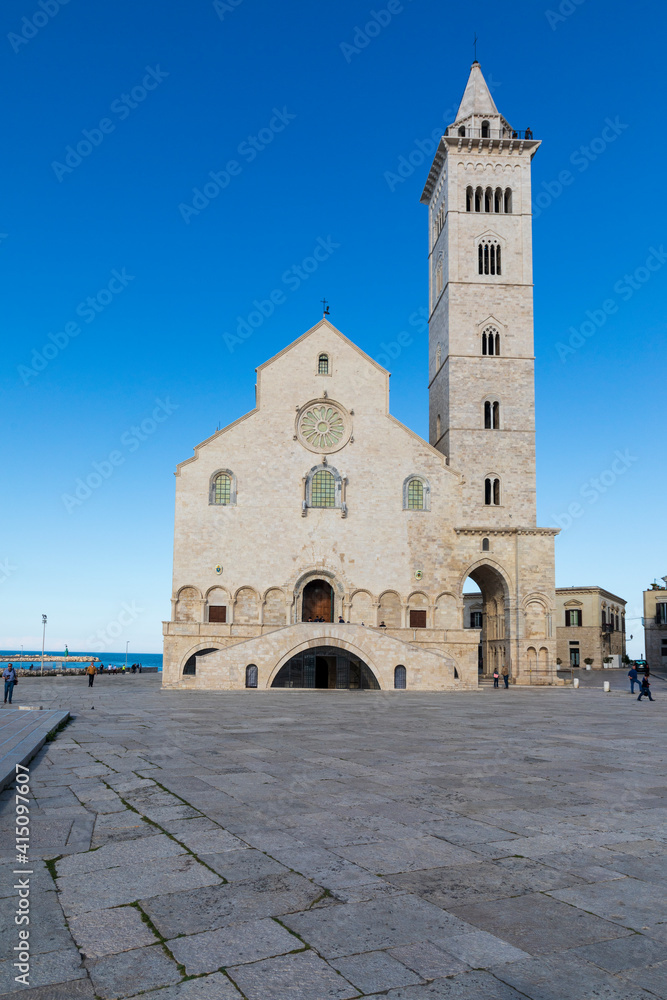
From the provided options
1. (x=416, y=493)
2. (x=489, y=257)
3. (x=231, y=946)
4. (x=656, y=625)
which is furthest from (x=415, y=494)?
(x=231, y=946)

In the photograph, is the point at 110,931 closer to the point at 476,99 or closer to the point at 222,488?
the point at 222,488

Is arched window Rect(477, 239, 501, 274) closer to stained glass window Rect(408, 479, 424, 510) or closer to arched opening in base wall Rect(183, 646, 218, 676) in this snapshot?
stained glass window Rect(408, 479, 424, 510)

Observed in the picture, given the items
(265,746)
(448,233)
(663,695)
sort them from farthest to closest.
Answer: (448,233) → (663,695) → (265,746)

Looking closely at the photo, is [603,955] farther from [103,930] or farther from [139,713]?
[139,713]

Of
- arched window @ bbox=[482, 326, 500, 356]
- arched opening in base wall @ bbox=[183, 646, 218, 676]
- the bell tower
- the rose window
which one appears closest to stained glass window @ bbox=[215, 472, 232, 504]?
the rose window

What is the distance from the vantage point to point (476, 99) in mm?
48156

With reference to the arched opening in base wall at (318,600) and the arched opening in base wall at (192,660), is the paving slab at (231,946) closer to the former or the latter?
the arched opening in base wall at (192,660)

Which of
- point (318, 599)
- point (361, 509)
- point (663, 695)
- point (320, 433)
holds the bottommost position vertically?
point (663, 695)

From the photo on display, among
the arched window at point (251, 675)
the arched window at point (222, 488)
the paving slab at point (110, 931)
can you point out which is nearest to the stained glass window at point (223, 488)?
the arched window at point (222, 488)

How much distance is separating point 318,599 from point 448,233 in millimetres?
22339

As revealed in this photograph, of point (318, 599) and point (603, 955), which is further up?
point (318, 599)

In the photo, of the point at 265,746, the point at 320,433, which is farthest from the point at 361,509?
the point at 265,746

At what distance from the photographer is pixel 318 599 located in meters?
40.7

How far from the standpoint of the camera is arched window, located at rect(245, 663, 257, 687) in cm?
3256
